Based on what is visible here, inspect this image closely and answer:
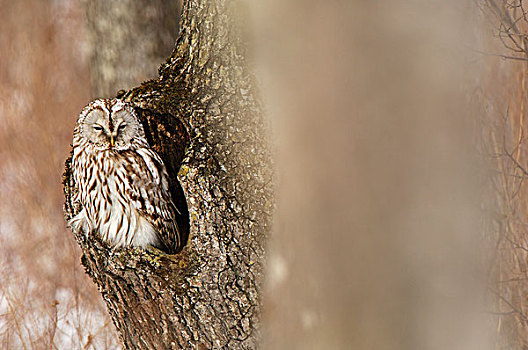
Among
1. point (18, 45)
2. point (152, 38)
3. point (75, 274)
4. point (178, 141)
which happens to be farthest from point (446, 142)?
point (18, 45)

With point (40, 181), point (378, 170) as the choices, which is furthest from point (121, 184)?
point (40, 181)

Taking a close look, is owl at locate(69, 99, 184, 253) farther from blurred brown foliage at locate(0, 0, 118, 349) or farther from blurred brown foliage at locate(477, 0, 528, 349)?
blurred brown foliage at locate(0, 0, 118, 349)

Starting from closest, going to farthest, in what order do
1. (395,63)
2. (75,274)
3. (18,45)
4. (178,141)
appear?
1. (395,63)
2. (178,141)
3. (75,274)
4. (18,45)

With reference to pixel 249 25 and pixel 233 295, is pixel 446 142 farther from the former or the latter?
A: pixel 233 295

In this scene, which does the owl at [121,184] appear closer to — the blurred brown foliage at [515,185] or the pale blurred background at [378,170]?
the blurred brown foliage at [515,185]

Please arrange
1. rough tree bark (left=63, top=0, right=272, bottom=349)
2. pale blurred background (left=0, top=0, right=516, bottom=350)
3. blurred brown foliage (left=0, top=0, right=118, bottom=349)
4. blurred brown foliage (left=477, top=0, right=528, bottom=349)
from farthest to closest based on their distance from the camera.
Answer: blurred brown foliage (left=0, top=0, right=118, bottom=349), rough tree bark (left=63, top=0, right=272, bottom=349), blurred brown foliage (left=477, top=0, right=528, bottom=349), pale blurred background (left=0, top=0, right=516, bottom=350)

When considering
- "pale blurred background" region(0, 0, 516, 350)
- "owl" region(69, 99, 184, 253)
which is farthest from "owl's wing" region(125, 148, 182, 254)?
"pale blurred background" region(0, 0, 516, 350)

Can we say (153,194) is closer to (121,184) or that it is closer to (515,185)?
(121,184)
